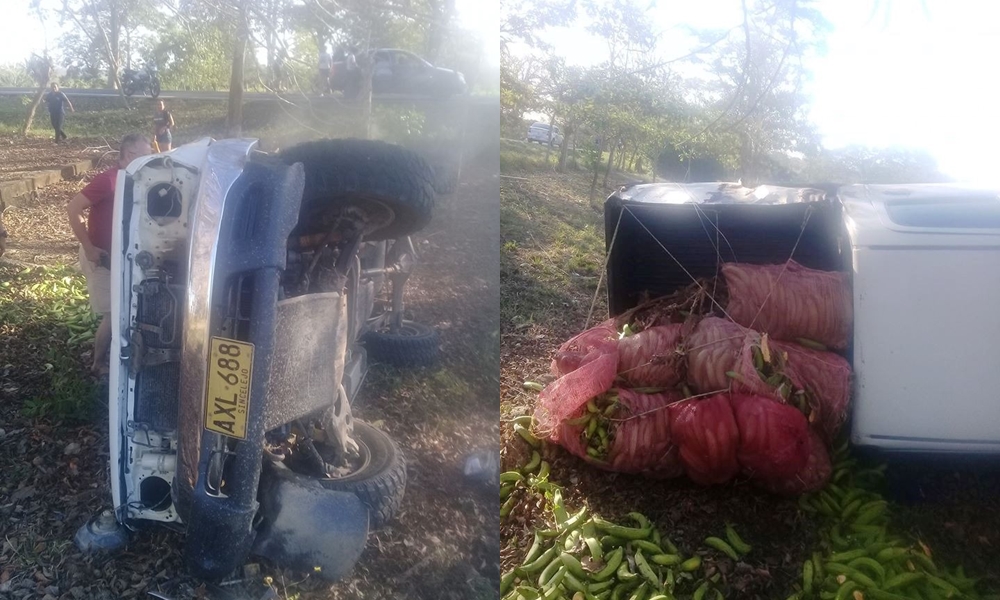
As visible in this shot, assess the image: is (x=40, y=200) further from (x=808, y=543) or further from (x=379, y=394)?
(x=808, y=543)

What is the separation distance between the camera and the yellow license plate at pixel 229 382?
207cm

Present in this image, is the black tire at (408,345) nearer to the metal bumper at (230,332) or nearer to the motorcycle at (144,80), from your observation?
the metal bumper at (230,332)

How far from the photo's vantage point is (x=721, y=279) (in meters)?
4.69

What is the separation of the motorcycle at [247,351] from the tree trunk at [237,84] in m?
0.67

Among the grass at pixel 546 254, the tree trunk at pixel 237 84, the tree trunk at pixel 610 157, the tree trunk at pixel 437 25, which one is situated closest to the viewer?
the tree trunk at pixel 437 25

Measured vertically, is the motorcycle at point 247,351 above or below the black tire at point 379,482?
above

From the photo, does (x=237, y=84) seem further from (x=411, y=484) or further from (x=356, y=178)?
(x=411, y=484)

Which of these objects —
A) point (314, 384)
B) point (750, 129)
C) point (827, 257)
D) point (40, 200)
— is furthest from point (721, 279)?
point (750, 129)

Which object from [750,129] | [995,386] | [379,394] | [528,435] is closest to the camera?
[995,386]

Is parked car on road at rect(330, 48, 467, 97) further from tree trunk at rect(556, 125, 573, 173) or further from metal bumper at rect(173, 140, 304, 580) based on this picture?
tree trunk at rect(556, 125, 573, 173)

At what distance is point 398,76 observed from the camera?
254 cm

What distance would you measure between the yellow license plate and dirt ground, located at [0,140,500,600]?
1.92 feet

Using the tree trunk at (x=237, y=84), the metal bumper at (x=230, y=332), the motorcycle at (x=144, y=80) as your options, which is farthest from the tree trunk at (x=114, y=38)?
the metal bumper at (x=230, y=332)

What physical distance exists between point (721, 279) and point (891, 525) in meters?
1.77
